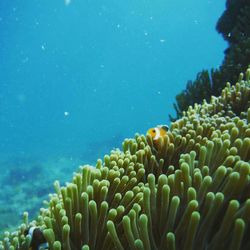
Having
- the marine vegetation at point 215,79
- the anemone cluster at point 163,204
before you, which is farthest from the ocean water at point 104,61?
the anemone cluster at point 163,204

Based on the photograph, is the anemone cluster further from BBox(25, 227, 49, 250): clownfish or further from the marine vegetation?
the marine vegetation

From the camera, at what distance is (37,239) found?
249 centimetres

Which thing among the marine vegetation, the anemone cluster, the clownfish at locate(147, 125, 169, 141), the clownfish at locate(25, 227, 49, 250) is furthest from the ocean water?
the clownfish at locate(25, 227, 49, 250)

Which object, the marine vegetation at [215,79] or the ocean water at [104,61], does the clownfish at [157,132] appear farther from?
the ocean water at [104,61]

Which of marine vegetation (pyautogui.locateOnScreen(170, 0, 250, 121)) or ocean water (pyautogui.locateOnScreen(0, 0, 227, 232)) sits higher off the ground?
ocean water (pyautogui.locateOnScreen(0, 0, 227, 232))

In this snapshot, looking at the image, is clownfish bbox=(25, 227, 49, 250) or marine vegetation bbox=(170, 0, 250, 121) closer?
clownfish bbox=(25, 227, 49, 250)

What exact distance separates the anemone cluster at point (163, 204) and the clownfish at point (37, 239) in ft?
0.15

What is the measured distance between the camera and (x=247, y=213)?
181 centimetres

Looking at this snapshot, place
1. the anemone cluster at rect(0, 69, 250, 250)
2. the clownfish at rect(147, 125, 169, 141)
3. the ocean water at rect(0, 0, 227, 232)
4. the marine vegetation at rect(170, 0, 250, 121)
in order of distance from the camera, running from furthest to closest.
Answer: the ocean water at rect(0, 0, 227, 232) < the marine vegetation at rect(170, 0, 250, 121) < the clownfish at rect(147, 125, 169, 141) < the anemone cluster at rect(0, 69, 250, 250)

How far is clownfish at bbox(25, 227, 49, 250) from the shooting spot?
2.43 metres

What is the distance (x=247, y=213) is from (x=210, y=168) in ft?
2.17

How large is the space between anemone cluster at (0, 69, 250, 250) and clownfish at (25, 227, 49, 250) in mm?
47

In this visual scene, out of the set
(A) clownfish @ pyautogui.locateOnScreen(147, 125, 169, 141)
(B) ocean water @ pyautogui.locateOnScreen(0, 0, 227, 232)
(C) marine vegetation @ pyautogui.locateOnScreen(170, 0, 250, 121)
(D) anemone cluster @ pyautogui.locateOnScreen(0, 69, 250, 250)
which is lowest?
(D) anemone cluster @ pyautogui.locateOnScreen(0, 69, 250, 250)

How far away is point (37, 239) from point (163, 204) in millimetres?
967
